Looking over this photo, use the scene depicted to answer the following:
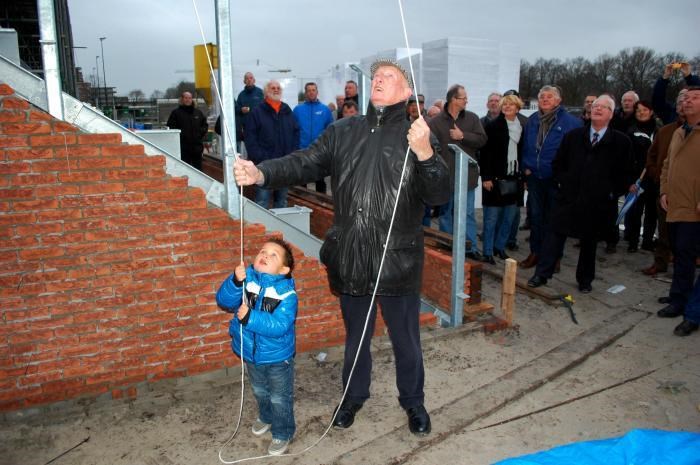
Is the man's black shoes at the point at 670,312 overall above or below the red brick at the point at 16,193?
below

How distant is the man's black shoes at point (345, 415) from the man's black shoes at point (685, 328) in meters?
3.12

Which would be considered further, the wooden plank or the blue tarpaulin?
the wooden plank

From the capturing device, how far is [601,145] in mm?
5469

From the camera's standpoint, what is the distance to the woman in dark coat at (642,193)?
23.7ft

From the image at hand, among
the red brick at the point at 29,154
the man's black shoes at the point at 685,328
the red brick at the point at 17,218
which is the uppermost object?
the red brick at the point at 29,154

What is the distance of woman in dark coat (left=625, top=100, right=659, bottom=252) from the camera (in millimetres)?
7227

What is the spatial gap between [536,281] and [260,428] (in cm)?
368

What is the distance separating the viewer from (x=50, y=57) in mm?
3266

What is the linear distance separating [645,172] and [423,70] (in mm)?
10657

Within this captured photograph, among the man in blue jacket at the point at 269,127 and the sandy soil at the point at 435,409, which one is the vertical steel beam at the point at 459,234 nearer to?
the sandy soil at the point at 435,409

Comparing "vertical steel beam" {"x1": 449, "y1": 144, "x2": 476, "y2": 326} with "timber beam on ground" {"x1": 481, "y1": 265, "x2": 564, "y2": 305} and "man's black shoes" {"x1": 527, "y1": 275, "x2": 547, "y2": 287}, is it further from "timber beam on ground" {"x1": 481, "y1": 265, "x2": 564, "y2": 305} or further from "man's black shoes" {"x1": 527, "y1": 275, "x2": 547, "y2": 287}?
"man's black shoes" {"x1": 527, "y1": 275, "x2": 547, "y2": 287}

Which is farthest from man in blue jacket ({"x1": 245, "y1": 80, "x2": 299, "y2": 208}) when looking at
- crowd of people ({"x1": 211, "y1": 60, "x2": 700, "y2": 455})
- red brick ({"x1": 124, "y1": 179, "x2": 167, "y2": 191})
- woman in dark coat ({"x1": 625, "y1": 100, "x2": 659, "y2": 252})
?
woman in dark coat ({"x1": 625, "y1": 100, "x2": 659, "y2": 252})

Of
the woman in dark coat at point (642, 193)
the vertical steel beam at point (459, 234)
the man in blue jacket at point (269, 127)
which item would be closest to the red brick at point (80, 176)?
the vertical steel beam at point (459, 234)

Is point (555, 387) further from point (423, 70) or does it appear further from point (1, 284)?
point (423, 70)
